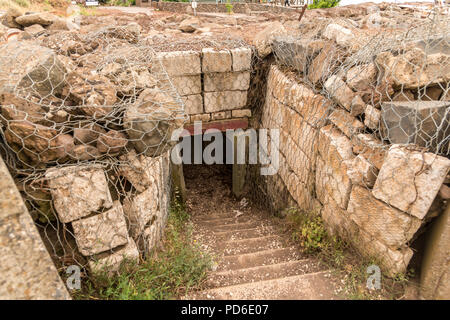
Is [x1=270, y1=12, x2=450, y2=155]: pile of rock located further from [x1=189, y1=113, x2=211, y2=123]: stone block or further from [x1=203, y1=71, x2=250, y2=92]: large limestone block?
[x1=189, y1=113, x2=211, y2=123]: stone block

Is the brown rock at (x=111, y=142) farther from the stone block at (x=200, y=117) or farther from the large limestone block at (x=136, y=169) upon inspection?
the stone block at (x=200, y=117)

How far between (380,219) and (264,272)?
3.55ft

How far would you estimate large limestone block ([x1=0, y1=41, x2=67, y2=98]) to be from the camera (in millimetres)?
1899

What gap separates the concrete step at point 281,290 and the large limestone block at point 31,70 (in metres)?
1.82

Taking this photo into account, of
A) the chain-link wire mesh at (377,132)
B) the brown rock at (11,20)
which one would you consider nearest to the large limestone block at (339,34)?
the chain-link wire mesh at (377,132)

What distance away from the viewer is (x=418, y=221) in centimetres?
192

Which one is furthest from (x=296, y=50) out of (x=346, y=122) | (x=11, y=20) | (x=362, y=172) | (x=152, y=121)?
(x=11, y=20)

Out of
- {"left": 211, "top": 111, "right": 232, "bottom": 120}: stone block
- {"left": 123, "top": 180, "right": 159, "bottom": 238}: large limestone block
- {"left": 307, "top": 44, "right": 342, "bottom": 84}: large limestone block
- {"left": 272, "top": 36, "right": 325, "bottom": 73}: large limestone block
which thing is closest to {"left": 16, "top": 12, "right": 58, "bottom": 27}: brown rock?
{"left": 211, "top": 111, "right": 232, "bottom": 120}: stone block

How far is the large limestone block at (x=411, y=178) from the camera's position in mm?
1810

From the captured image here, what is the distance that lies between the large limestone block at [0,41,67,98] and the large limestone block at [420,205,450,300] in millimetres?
2725

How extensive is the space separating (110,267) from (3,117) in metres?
1.14

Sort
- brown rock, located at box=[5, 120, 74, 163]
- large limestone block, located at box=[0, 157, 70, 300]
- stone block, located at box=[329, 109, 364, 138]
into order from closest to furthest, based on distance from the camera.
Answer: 1. large limestone block, located at box=[0, 157, 70, 300]
2. brown rock, located at box=[5, 120, 74, 163]
3. stone block, located at box=[329, 109, 364, 138]

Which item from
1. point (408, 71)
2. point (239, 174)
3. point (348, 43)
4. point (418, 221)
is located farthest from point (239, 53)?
→ point (418, 221)
